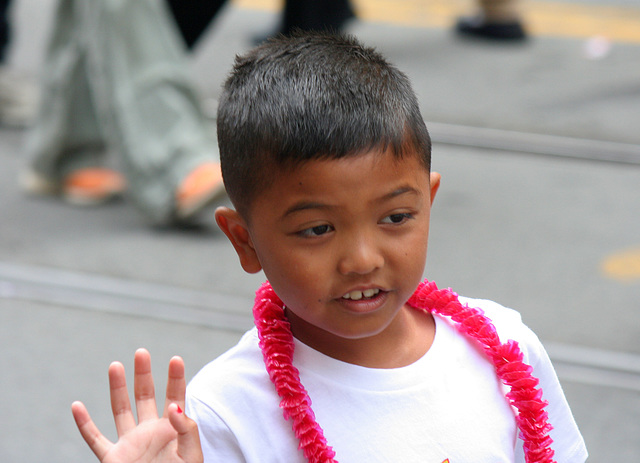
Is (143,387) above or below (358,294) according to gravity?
below

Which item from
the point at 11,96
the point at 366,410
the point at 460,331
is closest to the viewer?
the point at 366,410

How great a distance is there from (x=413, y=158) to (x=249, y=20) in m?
5.78

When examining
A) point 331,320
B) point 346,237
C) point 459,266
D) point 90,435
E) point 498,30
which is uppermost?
point 346,237

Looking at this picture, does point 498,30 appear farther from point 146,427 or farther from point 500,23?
point 146,427

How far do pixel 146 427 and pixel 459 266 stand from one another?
2378 mm

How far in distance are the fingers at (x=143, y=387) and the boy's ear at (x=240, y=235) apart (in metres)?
0.18

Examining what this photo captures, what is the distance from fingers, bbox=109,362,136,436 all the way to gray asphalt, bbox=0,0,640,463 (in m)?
1.43

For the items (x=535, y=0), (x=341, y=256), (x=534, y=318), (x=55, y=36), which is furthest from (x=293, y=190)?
(x=535, y=0)

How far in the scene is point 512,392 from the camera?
1374 mm

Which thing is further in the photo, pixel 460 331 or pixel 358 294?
pixel 460 331

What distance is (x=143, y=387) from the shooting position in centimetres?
130

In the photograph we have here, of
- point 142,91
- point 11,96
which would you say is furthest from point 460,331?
point 11,96

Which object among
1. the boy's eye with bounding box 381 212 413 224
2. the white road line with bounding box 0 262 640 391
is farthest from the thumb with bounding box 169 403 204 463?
the white road line with bounding box 0 262 640 391

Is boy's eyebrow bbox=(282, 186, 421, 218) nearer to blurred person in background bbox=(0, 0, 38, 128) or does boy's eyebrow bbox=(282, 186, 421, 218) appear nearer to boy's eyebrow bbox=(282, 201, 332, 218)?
boy's eyebrow bbox=(282, 201, 332, 218)
